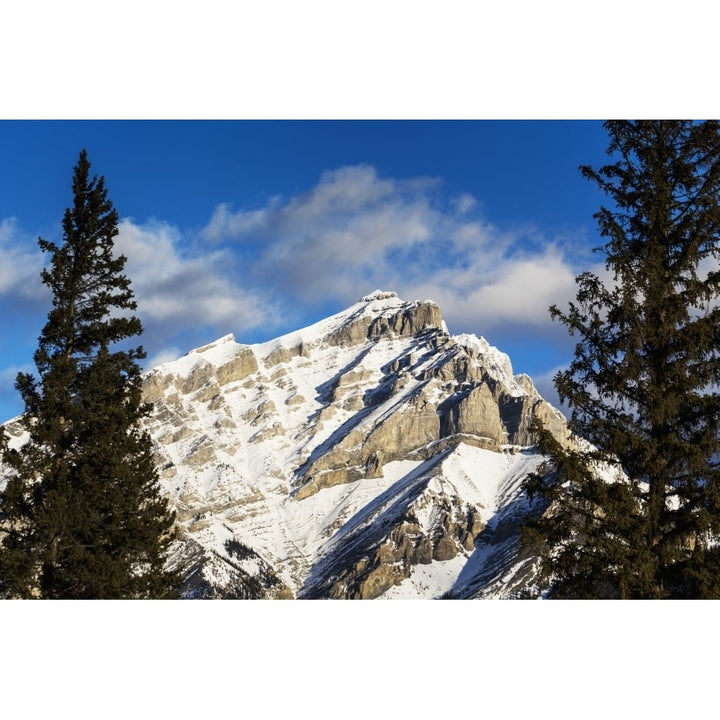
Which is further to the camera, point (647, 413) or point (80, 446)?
point (80, 446)

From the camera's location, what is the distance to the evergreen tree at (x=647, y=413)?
42.3ft

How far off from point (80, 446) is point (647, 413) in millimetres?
14151

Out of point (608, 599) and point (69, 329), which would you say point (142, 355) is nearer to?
point (69, 329)

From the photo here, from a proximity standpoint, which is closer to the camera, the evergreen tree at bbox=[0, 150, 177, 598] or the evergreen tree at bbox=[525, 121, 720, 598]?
the evergreen tree at bbox=[525, 121, 720, 598]

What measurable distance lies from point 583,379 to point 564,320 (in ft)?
3.65

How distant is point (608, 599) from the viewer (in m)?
12.4

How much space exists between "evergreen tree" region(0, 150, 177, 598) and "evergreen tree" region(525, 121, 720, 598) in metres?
12.1

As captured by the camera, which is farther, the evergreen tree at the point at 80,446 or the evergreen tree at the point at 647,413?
the evergreen tree at the point at 80,446

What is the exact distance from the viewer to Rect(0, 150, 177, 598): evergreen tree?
2011 centimetres

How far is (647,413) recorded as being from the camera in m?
13.6

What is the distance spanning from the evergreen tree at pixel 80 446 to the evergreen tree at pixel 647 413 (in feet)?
39.6

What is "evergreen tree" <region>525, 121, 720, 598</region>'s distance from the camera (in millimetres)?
12891
